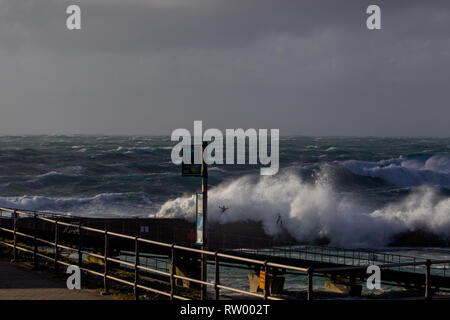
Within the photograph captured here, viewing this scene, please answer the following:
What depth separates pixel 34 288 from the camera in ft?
36.9

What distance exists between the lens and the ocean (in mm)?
41469

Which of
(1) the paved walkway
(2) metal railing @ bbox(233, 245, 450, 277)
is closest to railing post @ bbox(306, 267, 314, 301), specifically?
(1) the paved walkway

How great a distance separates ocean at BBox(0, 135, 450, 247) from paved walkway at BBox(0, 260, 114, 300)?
1099 inches

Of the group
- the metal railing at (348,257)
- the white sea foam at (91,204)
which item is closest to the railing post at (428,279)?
the metal railing at (348,257)

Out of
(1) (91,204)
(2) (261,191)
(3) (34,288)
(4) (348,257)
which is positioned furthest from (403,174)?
(3) (34,288)

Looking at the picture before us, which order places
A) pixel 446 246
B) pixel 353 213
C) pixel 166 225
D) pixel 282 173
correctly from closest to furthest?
pixel 166 225, pixel 446 246, pixel 353 213, pixel 282 173

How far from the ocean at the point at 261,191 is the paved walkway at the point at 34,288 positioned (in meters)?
27.9

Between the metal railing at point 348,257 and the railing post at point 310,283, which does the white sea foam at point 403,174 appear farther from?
the railing post at point 310,283

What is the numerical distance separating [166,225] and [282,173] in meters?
33.8
